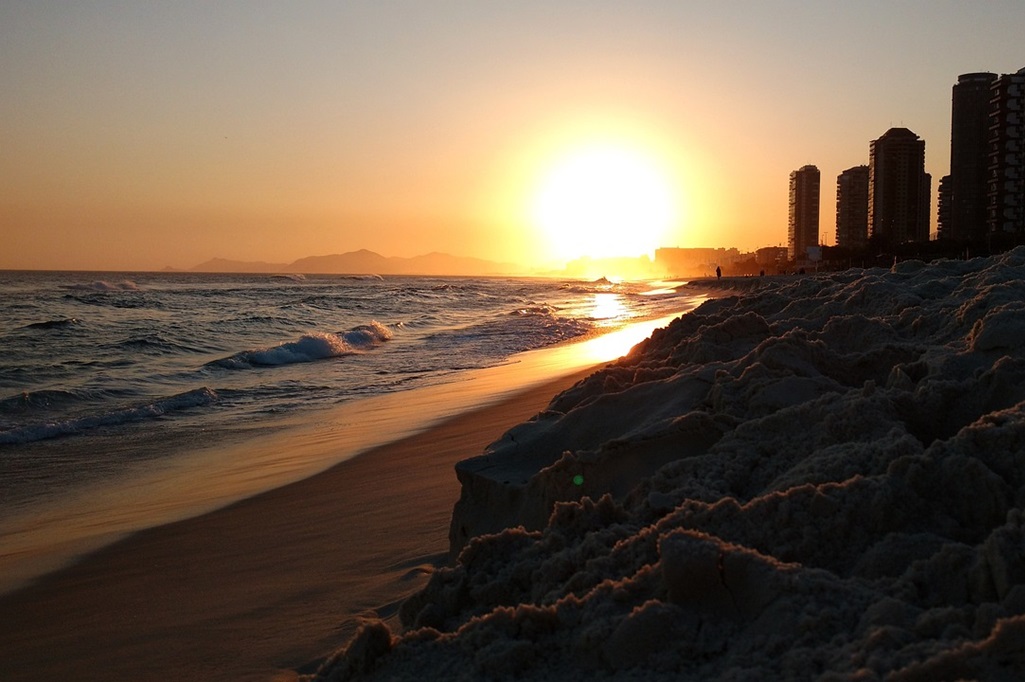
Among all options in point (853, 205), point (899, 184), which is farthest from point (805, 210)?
point (899, 184)

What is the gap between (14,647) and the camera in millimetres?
3518

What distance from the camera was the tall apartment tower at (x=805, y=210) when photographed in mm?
127188

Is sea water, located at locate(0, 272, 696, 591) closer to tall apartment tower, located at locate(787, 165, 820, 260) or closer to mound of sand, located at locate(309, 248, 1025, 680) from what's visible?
mound of sand, located at locate(309, 248, 1025, 680)

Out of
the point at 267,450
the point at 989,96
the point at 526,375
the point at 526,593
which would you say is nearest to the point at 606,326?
the point at 526,375

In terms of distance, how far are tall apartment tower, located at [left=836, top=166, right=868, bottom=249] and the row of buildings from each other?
122 millimetres

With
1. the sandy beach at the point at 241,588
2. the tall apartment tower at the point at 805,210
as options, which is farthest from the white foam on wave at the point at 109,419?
the tall apartment tower at the point at 805,210

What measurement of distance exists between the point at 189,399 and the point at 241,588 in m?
7.58

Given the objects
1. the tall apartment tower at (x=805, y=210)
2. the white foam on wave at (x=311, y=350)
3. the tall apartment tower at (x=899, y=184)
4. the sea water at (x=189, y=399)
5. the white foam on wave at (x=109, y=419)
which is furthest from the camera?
the tall apartment tower at (x=805, y=210)

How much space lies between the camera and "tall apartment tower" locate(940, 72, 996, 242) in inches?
2707

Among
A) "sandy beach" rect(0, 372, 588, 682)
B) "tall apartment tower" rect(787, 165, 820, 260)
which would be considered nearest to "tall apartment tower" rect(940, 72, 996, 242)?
"tall apartment tower" rect(787, 165, 820, 260)

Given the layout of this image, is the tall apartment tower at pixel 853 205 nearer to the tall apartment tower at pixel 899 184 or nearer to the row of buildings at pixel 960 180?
the row of buildings at pixel 960 180

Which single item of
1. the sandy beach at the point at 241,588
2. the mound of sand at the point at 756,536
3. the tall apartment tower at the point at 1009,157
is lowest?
the sandy beach at the point at 241,588

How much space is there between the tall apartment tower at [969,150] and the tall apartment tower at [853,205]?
31.6 metres

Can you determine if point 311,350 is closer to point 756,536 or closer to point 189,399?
point 189,399
